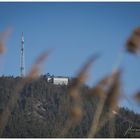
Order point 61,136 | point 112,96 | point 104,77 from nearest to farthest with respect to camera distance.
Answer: point 112,96
point 104,77
point 61,136

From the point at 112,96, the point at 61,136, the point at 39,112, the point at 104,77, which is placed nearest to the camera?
the point at 112,96

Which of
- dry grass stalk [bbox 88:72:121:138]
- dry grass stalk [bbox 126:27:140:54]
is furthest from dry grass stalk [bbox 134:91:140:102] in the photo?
dry grass stalk [bbox 126:27:140:54]

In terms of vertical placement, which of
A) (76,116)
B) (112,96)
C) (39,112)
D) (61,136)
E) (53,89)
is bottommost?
(39,112)

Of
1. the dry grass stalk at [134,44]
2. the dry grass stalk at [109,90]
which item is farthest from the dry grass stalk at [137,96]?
the dry grass stalk at [134,44]

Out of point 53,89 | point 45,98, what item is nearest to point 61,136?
point 53,89

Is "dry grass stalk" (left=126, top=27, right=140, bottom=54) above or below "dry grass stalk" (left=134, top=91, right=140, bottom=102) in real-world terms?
above

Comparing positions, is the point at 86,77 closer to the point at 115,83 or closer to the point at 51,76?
the point at 115,83

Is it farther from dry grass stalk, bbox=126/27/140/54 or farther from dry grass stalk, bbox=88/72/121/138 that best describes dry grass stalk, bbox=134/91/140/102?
dry grass stalk, bbox=126/27/140/54

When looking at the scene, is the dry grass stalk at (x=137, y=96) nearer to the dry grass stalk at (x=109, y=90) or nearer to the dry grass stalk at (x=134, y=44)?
the dry grass stalk at (x=109, y=90)

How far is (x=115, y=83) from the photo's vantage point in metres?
1.79

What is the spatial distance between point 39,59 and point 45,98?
116809 mm

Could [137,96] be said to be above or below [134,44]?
below

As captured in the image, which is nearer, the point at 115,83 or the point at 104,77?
the point at 115,83

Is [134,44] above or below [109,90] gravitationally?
above
